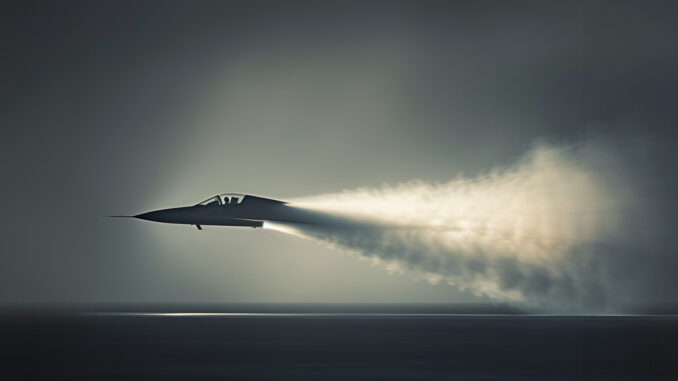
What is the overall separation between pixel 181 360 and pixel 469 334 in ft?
89.6

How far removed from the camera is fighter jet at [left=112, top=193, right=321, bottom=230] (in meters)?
66.4

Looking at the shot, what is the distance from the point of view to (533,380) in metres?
39.8

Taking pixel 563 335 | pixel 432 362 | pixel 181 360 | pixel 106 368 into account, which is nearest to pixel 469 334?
pixel 563 335

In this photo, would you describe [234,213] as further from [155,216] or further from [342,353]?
[342,353]

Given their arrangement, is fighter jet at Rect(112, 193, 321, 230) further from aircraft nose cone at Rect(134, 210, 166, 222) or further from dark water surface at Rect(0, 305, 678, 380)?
dark water surface at Rect(0, 305, 678, 380)

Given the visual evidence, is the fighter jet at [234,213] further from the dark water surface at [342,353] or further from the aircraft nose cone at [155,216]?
the dark water surface at [342,353]

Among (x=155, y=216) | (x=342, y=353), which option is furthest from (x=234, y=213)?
(x=342, y=353)

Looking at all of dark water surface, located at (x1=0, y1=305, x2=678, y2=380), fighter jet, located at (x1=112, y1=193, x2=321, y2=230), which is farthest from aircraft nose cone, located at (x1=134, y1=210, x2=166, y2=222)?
dark water surface, located at (x1=0, y1=305, x2=678, y2=380)

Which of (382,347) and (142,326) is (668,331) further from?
(142,326)

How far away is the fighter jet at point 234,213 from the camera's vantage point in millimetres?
66375

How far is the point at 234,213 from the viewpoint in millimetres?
67500

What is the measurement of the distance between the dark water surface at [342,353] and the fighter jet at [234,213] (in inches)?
318

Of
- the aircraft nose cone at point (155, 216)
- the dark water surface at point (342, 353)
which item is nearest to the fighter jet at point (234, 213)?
the aircraft nose cone at point (155, 216)

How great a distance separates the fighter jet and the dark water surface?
26.5 feet
